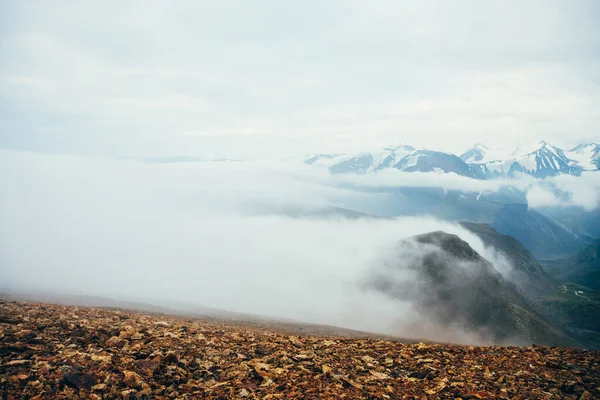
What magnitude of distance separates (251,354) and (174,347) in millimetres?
3995

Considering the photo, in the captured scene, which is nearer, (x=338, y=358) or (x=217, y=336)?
(x=338, y=358)

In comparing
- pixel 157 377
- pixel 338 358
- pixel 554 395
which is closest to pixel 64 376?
pixel 157 377

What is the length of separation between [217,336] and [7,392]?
10214 millimetres

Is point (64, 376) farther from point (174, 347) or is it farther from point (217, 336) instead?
point (217, 336)

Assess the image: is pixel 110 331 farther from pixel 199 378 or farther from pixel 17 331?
pixel 199 378

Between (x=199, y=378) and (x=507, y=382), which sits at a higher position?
(x=507, y=382)

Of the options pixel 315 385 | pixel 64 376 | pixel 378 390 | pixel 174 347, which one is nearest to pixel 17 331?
pixel 64 376

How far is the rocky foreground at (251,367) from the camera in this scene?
14.9 metres

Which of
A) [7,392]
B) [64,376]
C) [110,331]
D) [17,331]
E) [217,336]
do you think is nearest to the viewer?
[7,392]

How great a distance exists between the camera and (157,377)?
52.2ft

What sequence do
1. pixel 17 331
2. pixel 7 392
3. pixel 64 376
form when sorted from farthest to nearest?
pixel 17 331 → pixel 64 376 → pixel 7 392

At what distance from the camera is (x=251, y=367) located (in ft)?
56.3

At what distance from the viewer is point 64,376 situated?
15.2 metres

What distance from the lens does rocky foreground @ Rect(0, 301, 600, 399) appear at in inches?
586
